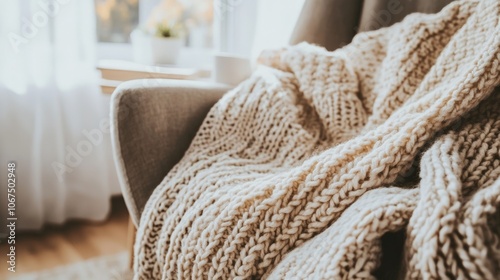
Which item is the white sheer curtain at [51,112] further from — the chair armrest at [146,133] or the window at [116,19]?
the chair armrest at [146,133]

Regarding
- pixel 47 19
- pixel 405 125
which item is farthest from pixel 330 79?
pixel 47 19

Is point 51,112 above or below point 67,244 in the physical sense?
above

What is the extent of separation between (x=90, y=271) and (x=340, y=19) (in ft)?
3.27

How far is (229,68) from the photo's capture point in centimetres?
97

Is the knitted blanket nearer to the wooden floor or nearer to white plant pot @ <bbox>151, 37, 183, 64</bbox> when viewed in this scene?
white plant pot @ <bbox>151, 37, 183, 64</bbox>

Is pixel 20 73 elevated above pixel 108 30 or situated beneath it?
situated beneath

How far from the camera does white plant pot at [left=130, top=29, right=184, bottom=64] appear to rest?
130cm

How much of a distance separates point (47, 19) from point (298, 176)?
1.11 metres

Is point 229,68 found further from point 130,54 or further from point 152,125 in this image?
point 130,54

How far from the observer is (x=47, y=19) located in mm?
1265

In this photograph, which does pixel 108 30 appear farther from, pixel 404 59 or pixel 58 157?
pixel 404 59

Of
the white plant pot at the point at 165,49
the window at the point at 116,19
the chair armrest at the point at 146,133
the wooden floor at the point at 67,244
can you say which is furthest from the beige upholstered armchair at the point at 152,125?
the window at the point at 116,19

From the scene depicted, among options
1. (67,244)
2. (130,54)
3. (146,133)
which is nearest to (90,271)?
(67,244)

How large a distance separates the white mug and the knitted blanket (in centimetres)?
15
